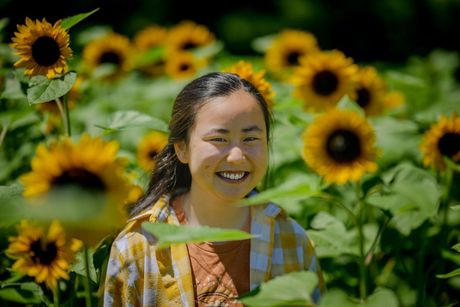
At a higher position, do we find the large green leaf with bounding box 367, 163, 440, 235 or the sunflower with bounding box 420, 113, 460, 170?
the sunflower with bounding box 420, 113, 460, 170

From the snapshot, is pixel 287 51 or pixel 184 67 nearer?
pixel 287 51

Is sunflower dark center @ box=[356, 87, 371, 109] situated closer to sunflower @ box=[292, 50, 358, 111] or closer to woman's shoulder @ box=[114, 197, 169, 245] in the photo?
sunflower @ box=[292, 50, 358, 111]

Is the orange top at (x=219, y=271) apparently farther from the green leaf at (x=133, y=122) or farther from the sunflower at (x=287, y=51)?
the sunflower at (x=287, y=51)

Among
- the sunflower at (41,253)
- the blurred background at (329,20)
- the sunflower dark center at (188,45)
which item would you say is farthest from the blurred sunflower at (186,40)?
the blurred background at (329,20)

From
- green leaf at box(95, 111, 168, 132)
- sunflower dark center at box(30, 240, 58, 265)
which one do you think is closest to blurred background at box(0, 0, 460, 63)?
green leaf at box(95, 111, 168, 132)

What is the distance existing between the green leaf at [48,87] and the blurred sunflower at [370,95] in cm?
114

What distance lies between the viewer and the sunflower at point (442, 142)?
168cm

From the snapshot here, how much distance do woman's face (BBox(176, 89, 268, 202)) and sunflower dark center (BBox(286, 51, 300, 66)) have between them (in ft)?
4.43

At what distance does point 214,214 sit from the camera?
1.45m

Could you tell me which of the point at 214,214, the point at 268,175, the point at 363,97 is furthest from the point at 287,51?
the point at 214,214

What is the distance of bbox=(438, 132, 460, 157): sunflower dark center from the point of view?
1.68m

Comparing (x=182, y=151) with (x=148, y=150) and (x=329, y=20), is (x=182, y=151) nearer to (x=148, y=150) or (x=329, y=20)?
(x=148, y=150)

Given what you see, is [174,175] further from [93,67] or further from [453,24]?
[453,24]

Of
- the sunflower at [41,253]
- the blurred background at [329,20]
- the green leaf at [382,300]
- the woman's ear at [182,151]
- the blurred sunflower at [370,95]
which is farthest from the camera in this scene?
the blurred background at [329,20]
